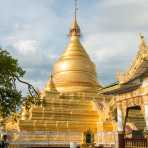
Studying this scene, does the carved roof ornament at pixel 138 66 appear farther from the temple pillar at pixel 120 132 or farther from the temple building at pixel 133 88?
the temple pillar at pixel 120 132

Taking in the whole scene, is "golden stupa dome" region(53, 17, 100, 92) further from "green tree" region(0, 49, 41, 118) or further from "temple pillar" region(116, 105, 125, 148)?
"green tree" region(0, 49, 41, 118)

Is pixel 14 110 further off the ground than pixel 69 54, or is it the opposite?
pixel 69 54

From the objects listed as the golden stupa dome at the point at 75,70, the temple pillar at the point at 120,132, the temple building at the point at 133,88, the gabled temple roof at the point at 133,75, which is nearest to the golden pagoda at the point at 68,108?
the golden stupa dome at the point at 75,70

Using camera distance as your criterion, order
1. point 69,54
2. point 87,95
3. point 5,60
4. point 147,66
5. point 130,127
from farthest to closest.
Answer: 1. point 69,54
2. point 87,95
3. point 130,127
4. point 147,66
5. point 5,60

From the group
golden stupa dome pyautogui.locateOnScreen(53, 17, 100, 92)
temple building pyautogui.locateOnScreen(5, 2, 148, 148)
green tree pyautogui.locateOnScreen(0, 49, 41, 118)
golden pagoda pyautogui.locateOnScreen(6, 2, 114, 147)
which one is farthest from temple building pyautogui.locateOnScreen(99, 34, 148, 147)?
golden stupa dome pyautogui.locateOnScreen(53, 17, 100, 92)

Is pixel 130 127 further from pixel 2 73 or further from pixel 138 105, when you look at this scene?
pixel 2 73

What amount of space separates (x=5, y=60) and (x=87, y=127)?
24.2 m

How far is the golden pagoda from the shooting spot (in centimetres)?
3031

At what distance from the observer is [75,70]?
4550 centimetres

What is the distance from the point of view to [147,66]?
57.1 ft

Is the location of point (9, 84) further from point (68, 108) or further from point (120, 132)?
point (68, 108)

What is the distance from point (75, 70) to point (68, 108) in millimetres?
8039

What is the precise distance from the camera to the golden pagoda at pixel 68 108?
30.3 meters

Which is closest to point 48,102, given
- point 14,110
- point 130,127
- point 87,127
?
point 87,127
